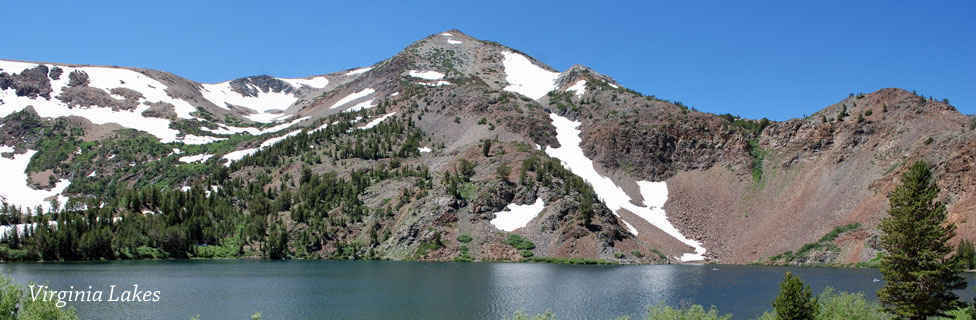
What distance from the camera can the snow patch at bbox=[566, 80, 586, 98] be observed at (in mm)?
145875

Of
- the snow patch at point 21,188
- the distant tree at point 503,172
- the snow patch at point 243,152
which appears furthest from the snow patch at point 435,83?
the snow patch at point 21,188

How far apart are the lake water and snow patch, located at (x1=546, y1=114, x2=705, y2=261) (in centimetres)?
2245

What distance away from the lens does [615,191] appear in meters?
104

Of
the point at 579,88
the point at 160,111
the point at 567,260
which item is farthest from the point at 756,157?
the point at 160,111

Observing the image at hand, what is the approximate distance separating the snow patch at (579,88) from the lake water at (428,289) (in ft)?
271

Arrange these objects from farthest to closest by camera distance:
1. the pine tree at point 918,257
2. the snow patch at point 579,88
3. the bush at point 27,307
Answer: the snow patch at point 579,88
the pine tree at point 918,257
the bush at point 27,307

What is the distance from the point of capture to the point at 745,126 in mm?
116688

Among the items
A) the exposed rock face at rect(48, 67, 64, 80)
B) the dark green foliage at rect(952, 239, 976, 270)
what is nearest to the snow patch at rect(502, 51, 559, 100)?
the dark green foliage at rect(952, 239, 976, 270)

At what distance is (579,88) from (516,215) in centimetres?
7195

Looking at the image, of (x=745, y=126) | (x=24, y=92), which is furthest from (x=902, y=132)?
(x=24, y=92)

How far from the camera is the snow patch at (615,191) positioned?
9125 cm

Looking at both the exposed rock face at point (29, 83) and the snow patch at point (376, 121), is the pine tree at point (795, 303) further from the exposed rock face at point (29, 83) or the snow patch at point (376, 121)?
the exposed rock face at point (29, 83)

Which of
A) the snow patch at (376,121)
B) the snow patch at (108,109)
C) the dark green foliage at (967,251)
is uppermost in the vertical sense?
the snow patch at (108,109)

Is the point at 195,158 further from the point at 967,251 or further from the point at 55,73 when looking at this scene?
the point at 967,251
